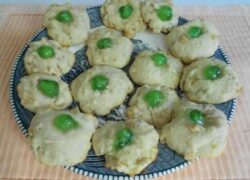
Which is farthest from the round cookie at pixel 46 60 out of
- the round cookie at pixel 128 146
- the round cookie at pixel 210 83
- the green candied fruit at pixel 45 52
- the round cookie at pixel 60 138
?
the round cookie at pixel 210 83

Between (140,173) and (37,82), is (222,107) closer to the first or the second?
(140,173)

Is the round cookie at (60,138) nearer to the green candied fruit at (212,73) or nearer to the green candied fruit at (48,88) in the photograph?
the green candied fruit at (48,88)

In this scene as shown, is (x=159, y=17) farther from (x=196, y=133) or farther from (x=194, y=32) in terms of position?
(x=196, y=133)

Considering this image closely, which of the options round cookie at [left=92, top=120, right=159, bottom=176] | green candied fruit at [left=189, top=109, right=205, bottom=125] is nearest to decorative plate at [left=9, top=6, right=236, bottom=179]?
round cookie at [left=92, top=120, right=159, bottom=176]

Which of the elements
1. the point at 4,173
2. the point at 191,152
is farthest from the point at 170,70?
the point at 4,173

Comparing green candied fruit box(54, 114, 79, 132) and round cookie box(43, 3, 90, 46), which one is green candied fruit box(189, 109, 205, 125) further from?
round cookie box(43, 3, 90, 46)

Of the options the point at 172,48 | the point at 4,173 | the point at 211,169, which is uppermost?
the point at 172,48
